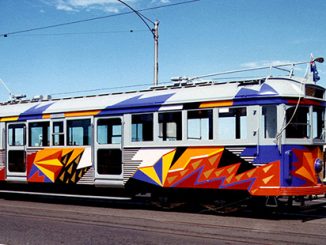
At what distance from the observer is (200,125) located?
1302cm

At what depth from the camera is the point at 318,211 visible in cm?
1377

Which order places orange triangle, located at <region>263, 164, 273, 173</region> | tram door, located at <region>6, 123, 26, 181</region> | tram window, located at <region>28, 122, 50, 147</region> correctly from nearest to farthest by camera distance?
1. orange triangle, located at <region>263, 164, 273, 173</region>
2. tram window, located at <region>28, 122, 50, 147</region>
3. tram door, located at <region>6, 123, 26, 181</region>

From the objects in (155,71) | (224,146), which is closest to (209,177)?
(224,146)

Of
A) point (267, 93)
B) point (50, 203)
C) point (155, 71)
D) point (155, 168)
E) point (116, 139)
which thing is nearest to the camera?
point (267, 93)

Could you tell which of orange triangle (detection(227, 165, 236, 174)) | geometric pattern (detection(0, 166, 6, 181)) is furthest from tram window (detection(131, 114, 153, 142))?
geometric pattern (detection(0, 166, 6, 181))

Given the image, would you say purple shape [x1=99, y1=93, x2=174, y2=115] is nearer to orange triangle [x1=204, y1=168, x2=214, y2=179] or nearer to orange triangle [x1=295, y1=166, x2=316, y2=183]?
orange triangle [x1=204, y1=168, x2=214, y2=179]

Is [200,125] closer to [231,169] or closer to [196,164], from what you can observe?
[196,164]

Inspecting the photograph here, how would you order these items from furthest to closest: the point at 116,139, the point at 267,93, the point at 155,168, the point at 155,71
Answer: the point at 155,71 < the point at 116,139 < the point at 155,168 < the point at 267,93

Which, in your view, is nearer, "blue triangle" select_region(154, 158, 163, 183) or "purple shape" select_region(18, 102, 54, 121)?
"blue triangle" select_region(154, 158, 163, 183)

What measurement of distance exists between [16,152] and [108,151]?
4.10 m

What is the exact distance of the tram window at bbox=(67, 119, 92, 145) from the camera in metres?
15.3

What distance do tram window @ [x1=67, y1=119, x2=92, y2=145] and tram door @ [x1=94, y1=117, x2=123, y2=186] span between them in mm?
351

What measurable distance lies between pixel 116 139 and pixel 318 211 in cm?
574

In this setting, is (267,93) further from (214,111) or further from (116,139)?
(116,139)
